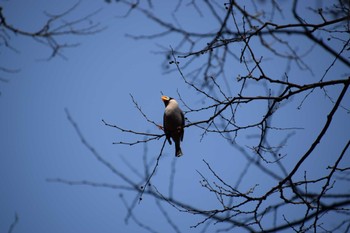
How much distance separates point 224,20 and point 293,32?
0.85m

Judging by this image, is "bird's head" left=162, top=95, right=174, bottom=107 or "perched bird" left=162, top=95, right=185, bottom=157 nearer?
"perched bird" left=162, top=95, right=185, bottom=157

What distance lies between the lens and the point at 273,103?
3027mm

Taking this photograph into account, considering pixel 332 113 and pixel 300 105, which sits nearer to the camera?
pixel 332 113

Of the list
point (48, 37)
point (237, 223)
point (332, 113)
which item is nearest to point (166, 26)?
point (48, 37)

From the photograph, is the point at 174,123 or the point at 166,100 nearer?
the point at 174,123

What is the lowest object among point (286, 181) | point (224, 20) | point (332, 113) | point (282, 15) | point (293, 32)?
point (286, 181)

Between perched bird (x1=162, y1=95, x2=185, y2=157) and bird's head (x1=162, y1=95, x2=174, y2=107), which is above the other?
bird's head (x1=162, y1=95, x2=174, y2=107)

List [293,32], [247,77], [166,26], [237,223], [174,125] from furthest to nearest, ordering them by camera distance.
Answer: [174,125]
[166,26]
[293,32]
[247,77]
[237,223]

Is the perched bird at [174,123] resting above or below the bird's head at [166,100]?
below

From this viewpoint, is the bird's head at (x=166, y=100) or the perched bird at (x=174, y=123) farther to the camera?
the bird's head at (x=166, y=100)

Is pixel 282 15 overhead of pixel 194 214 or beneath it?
overhead

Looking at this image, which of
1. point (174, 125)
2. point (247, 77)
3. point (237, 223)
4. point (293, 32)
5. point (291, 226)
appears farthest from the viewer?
point (174, 125)

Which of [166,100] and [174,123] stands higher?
[166,100]

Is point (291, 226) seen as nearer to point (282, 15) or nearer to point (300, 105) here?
point (300, 105)
